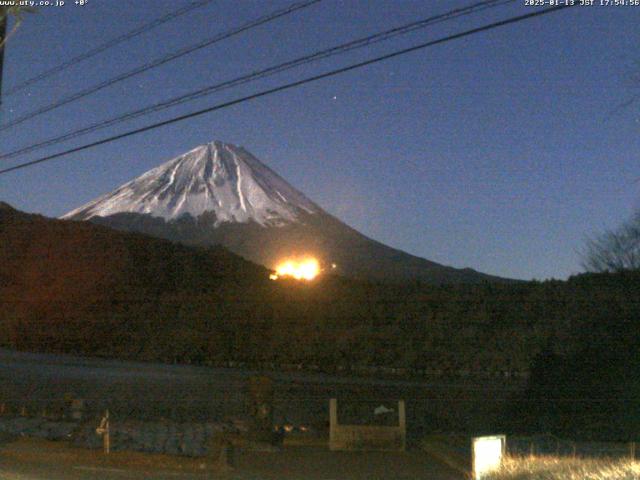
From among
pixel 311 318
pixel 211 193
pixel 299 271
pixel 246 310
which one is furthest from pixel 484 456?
pixel 211 193

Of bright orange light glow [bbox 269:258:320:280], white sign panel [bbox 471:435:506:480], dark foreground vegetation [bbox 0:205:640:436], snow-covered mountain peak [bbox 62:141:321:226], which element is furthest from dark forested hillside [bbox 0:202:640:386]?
snow-covered mountain peak [bbox 62:141:321:226]

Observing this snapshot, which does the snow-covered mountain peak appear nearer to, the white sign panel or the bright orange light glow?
the bright orange light glow

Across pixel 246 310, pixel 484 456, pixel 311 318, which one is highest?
pixel 246 310

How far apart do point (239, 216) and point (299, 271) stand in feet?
92.5

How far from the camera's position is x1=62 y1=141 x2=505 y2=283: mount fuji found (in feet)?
203

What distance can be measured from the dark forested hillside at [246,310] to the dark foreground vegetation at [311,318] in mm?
66

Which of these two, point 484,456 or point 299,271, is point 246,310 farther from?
point 484,456

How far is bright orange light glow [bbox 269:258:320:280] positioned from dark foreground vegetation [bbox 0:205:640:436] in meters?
1.01

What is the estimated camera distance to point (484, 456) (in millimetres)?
9820

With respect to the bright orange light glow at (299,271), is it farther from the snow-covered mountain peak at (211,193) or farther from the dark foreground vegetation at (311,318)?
the snow-covered mountain peak at (211,193)

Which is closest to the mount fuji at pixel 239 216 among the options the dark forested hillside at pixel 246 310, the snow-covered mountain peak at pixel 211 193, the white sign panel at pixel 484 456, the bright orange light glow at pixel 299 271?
the snow-covered mountain peak at pixel 211 193

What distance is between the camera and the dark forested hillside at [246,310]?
2928 centimetres

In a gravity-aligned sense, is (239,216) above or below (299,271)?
above

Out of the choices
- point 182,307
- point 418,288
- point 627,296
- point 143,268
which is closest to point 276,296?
point 182,307
